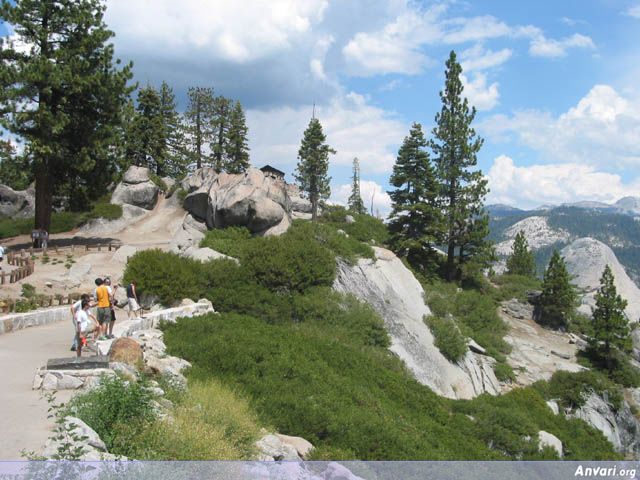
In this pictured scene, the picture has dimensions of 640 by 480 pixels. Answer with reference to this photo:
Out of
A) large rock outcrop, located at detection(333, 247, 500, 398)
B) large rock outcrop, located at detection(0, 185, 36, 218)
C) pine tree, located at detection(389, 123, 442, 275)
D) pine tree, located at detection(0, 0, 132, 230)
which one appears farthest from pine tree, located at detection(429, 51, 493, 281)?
large rock outcrop, located at detection(0, 185, 36, 218)

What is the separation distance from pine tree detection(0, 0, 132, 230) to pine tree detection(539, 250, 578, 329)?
37.3 meters

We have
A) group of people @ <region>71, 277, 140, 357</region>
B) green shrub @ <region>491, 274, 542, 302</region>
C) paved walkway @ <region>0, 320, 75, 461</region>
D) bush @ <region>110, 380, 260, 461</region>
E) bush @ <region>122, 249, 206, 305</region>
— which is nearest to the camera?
bush @ <region>110, 380, 260, 461</region>

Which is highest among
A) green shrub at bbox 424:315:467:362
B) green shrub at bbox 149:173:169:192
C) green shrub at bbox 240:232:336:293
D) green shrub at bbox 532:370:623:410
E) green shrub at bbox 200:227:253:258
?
green shrub at bbox 149:173:169:192

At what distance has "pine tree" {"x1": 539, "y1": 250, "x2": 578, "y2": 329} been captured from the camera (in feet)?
119

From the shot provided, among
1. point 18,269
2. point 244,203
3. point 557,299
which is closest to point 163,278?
point 18,269

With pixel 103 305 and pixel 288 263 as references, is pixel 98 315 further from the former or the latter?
pixel 288 263

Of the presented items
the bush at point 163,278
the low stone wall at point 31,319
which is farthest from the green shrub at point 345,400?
the low stone wall at point 31,319

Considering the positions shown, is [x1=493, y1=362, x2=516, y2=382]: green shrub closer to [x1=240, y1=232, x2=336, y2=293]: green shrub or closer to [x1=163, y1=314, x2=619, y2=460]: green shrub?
[x1=163, y1=314, x2=619, y2=460]: green shrub

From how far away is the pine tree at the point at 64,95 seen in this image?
1087 inches

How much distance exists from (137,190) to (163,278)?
28449 mm

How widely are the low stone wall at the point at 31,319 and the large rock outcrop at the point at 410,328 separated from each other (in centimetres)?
1259

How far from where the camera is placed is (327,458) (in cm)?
846

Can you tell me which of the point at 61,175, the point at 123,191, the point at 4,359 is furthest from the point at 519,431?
the point at 123,191

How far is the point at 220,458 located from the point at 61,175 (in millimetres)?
31838
